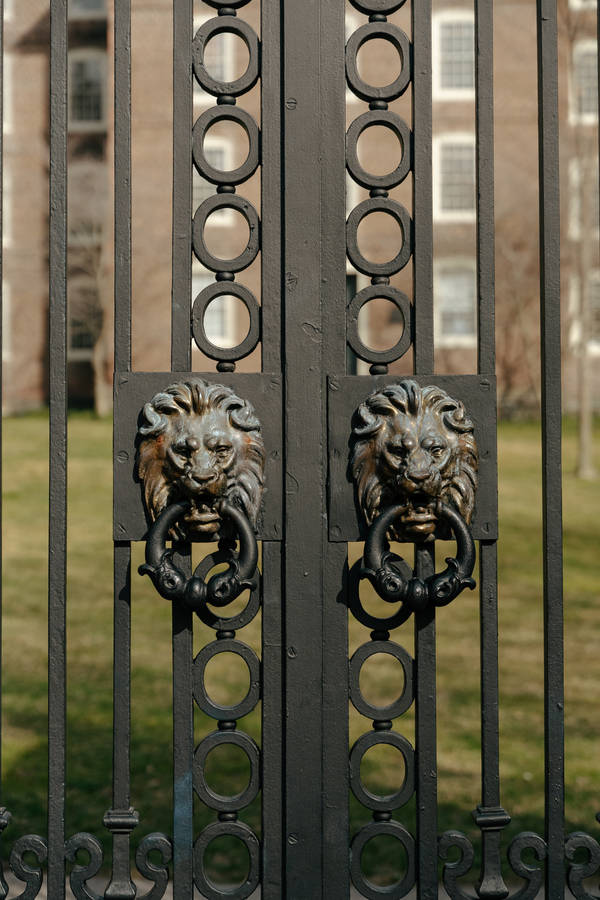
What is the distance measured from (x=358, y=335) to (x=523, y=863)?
0.89 meters

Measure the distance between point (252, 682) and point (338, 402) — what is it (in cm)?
48

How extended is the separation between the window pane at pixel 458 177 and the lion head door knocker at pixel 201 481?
442 inches

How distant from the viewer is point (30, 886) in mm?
1496

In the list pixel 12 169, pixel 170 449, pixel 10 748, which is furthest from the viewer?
pixel 12 169

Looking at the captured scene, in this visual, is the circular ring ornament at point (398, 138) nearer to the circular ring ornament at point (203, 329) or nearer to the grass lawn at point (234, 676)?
the circular ring ornament at point (203, 329)

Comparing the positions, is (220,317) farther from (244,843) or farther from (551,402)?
(244,843)

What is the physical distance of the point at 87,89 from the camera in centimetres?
1683

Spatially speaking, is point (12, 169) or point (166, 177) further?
point (12, 169)

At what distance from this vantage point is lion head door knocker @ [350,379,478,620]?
147cm

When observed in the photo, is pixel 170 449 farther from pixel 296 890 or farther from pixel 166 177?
pixel 166 177

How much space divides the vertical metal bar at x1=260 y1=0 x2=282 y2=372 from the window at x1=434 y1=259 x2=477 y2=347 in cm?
1007

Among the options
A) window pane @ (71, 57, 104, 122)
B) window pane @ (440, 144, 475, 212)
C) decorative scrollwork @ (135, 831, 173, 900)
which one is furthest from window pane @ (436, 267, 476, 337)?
decorative scrollwork @ (135, 831, 173, 900)

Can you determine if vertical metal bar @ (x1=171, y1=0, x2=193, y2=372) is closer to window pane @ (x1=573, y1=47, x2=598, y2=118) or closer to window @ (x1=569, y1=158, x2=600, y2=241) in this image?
window @ (x1=569, y1=158, x2=600, y2=241)

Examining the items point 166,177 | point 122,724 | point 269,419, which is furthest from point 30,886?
point 166,177
